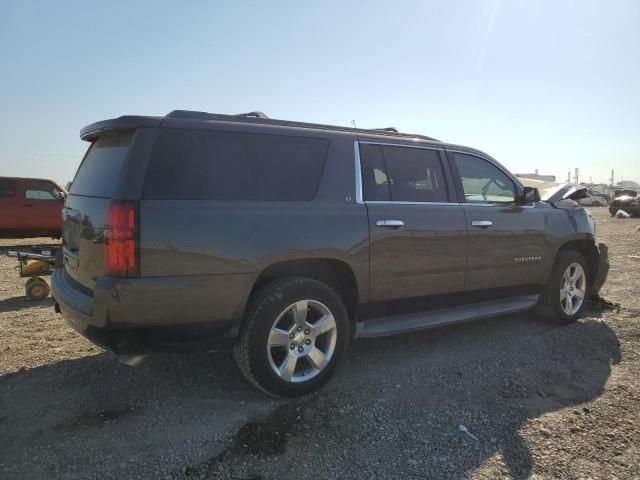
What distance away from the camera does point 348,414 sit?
3.38m

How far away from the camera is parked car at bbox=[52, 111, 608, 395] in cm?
308

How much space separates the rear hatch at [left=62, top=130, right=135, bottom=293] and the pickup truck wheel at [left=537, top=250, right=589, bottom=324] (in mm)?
4520

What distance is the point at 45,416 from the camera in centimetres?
333

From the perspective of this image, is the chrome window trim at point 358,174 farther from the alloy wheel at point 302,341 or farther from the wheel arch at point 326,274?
the alloy wheel at point 302,341

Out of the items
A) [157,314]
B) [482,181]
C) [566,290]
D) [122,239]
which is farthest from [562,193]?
[122,239]

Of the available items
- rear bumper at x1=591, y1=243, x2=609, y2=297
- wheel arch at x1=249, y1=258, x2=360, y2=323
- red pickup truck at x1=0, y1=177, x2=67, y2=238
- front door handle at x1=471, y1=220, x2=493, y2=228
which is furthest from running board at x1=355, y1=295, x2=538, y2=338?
red pickup truck at x1=0, y1=177, x2=67, y2=238

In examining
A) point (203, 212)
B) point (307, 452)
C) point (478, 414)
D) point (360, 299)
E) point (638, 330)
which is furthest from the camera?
point (638, 330)

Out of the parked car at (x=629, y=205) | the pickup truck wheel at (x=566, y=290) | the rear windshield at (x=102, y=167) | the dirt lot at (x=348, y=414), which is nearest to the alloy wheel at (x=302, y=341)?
the dirt lot at (x=348, y=414)

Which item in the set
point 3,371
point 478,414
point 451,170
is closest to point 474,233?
point 451,170

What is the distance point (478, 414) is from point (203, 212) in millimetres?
2282

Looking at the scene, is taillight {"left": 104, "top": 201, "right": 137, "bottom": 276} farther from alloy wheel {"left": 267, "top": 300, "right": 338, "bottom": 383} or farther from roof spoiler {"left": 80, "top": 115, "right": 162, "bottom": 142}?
alloy wheel {"left": 267, "top": 300, "right": 338, "bottom": 383}

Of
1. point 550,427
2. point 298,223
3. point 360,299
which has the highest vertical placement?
point 298,223

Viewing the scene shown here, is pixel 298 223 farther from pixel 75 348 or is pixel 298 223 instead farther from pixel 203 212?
pixel 75 348

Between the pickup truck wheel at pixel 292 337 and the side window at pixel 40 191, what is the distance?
39.9 ft
